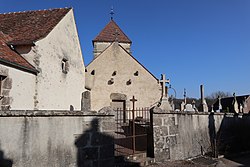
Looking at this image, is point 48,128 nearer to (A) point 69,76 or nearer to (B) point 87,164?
(B) point 87,164

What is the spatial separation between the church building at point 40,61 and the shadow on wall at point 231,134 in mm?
7233

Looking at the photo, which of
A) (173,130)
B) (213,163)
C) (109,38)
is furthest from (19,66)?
(109,38)

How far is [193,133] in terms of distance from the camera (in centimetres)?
884

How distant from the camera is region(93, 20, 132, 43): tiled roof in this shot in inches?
1011

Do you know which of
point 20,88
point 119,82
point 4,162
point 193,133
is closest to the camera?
point 4,162

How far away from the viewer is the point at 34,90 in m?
9.35

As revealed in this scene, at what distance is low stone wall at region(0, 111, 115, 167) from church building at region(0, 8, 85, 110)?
429 centimetres

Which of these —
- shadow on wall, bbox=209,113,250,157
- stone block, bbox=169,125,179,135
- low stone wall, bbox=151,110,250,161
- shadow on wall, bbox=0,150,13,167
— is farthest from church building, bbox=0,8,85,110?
shadow on wall, bbox=209,113,250,157

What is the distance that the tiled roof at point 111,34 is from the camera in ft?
84.2

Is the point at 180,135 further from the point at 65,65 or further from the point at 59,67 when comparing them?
the point at 65,65

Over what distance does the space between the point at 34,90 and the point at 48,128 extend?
5.57m

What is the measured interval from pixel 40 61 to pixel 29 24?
2.84m

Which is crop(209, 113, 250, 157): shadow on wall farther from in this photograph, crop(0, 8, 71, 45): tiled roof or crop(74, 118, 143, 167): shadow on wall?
crop(0, 8, 71, 45): tiled roof

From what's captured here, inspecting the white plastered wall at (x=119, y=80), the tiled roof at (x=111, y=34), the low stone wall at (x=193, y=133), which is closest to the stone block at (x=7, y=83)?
the low stone wall at (x=193, y=133)
